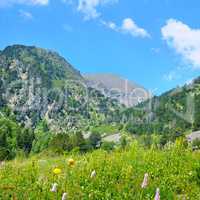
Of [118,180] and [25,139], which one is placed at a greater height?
[25,139]

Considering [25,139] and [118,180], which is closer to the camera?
[118,180]

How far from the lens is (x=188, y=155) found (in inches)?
429

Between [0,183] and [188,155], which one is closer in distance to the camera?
[0,183]

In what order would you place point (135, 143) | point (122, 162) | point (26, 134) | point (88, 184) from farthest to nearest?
point (26, 134)
point (135, 143)
point (122, 162)
point (88, 184)

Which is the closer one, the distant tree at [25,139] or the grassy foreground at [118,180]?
the grassy foreground at [118,180]

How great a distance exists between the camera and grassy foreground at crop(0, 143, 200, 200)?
25.2 feet

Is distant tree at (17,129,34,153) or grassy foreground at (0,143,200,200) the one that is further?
distant tree at (17,129,34,153)

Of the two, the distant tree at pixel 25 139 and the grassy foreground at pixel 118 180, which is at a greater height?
the distant tree at pixel 25 139

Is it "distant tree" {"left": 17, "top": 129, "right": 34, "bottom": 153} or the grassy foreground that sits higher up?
"distant tree" {"left": 17, "top": 129, "right": 34, "bottom": 153}

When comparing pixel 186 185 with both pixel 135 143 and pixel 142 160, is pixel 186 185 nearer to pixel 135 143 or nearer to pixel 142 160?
pixel 142 160

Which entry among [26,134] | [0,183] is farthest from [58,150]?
[26,134]

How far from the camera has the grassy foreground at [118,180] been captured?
303 inches

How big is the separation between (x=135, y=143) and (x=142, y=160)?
208cm

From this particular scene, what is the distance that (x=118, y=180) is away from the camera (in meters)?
8.75
